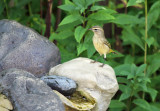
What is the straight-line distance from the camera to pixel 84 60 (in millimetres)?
3955

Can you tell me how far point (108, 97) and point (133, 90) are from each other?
1.04m

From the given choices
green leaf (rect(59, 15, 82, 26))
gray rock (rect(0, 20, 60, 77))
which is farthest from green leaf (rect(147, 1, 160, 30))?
gray rock (rect(0, 20, 60, 77))

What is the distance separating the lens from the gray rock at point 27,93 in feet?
9.97

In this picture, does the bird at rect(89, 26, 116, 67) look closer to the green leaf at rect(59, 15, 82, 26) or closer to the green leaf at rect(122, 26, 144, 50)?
the green leaf at rect(59, 15, 82, 26)

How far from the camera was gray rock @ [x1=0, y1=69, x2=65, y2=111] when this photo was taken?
120 inches

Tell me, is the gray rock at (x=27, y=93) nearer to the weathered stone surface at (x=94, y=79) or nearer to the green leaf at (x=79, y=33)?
the weathered stone surface at (x=94, y=79)

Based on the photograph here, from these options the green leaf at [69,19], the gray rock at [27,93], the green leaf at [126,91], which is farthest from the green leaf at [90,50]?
the gray rock at [27,93]

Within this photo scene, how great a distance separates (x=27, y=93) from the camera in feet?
10.3

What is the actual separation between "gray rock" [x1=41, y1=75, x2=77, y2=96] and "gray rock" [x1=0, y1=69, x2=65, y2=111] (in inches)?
11.3

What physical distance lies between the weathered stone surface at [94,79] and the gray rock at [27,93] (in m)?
0.55

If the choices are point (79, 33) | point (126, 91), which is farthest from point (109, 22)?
point (126, 91)

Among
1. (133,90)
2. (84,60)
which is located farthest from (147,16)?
(84,60)

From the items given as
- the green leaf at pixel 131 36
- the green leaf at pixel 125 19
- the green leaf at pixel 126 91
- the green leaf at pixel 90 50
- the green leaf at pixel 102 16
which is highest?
the green leaf at pixel 102 16

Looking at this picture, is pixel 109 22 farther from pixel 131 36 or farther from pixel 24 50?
pixel 24 50
